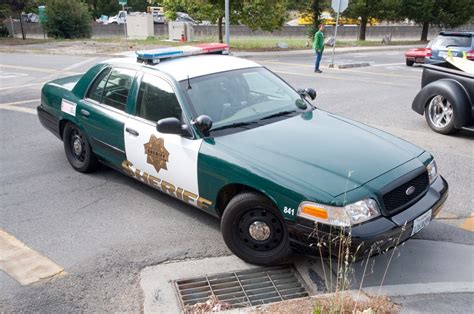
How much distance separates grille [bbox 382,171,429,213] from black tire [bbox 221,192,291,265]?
790 mm

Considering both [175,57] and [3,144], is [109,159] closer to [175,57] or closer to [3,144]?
[175,57]

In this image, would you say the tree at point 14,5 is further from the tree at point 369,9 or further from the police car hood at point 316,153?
the police car hood at point 316,153

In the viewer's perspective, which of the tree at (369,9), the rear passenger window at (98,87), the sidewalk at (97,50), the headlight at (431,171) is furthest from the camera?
the tree at (369,9)

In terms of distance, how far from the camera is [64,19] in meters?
32.3

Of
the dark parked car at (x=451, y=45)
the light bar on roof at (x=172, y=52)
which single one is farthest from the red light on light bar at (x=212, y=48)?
the dark parked car at (x=451, y=45)

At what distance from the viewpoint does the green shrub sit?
32156 millimetres

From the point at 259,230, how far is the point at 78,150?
3.15m

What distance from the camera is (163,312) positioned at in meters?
3.26

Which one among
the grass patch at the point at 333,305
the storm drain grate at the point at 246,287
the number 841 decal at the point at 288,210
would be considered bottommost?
the storm drain grate at the point at 246,287

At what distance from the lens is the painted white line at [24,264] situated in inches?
145

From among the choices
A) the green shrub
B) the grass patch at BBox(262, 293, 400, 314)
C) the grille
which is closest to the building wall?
the green shrub

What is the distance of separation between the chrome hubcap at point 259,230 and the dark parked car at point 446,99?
16.2 feet

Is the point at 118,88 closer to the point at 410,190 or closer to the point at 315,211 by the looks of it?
the point at 315,211

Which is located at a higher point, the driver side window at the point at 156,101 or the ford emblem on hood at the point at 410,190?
the driver side window at the point at 156,101
